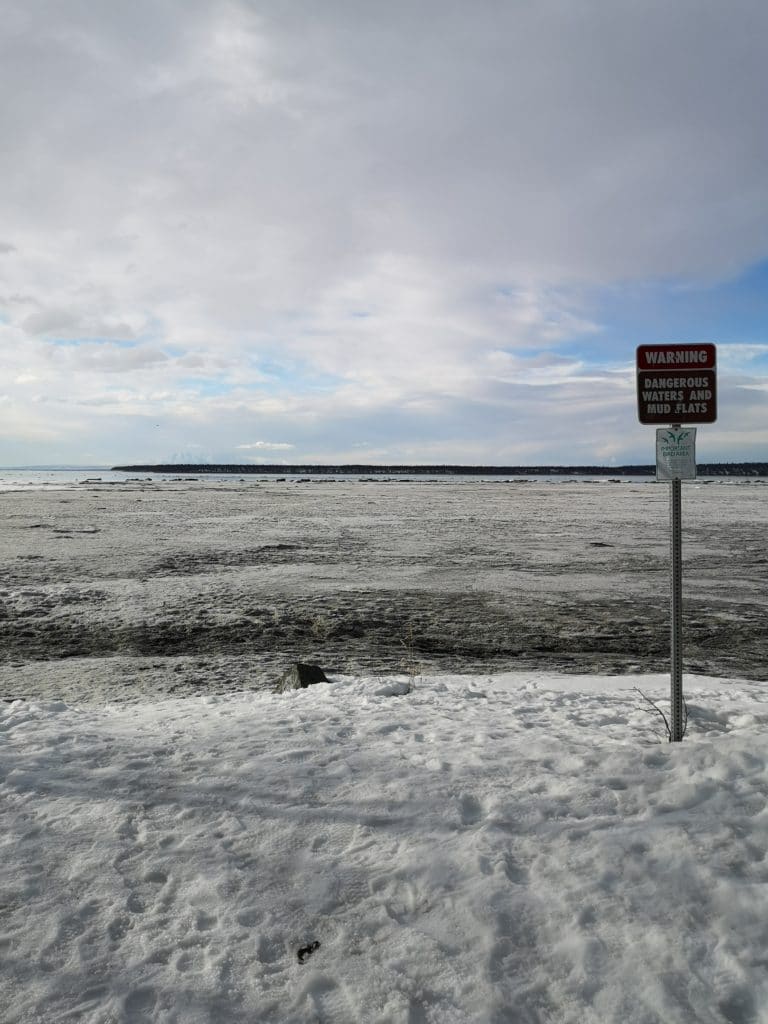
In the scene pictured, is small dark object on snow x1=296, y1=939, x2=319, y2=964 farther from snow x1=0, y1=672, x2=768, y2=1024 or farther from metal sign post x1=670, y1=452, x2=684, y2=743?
metal sign post x1=670, y1=452, x2=684, y2=743

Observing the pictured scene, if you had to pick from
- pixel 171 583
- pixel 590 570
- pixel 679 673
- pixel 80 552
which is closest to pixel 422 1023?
pixel 679 673

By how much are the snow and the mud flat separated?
10.7ft

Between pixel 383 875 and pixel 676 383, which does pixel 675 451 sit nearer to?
pixel 676 383

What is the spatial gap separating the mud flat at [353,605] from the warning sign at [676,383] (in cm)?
476

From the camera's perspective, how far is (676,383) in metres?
4.75

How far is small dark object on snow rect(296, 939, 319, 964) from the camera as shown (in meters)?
3.04

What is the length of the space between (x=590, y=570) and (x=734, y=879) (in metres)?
13.2

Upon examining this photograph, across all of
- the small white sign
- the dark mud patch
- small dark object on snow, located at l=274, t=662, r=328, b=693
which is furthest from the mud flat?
the small white sign

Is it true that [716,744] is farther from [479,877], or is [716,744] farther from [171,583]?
[171,583]

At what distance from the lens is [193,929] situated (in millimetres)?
3195

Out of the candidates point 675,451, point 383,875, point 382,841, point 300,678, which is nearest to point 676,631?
point 675,451

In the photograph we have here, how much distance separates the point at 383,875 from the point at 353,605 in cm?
878

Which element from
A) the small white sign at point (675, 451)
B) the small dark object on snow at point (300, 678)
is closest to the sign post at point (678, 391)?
the small white sign at point (675, 451)

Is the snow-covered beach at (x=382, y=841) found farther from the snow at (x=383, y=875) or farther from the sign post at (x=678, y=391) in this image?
the sign post at (x=678, y=391)
